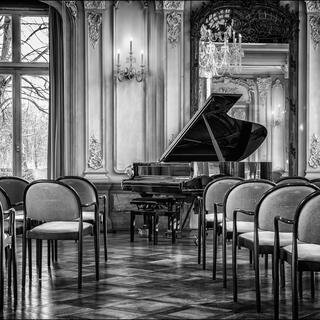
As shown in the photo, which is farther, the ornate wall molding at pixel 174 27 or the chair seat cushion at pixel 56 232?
the ornate wall molding at pixel 174 27

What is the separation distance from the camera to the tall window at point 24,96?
967 centimetres

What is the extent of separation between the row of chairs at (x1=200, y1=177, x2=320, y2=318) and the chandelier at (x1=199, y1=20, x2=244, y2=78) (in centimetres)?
342

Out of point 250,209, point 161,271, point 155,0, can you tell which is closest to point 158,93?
point 155,0

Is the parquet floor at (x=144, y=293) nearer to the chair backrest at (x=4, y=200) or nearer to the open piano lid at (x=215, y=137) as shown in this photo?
the chair backrest at (x=4, y=200)

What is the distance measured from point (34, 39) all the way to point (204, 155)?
134 inches

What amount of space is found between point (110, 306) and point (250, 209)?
122cm

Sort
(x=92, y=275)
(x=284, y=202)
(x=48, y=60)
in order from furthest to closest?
(x=48, y=60) < (x=92, y=275) < (x=284, y=202)

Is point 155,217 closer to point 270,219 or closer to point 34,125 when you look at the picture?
point 34,125

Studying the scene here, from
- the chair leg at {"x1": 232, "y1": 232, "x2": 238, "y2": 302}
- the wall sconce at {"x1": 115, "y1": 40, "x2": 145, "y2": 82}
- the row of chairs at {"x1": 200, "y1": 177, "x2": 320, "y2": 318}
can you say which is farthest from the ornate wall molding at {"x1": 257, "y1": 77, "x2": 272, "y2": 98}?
the chair leg at {"x1": 232, "y1": 232, "x2": 238, "y2": 302}

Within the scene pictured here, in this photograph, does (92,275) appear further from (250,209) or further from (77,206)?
(250,209)

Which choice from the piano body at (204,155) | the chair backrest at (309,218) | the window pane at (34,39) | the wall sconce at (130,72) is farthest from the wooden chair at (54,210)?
the window pane at (34,39)

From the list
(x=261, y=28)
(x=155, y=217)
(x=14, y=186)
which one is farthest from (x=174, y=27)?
(x=14, y=186)

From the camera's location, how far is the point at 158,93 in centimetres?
904

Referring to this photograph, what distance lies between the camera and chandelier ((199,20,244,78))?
29.7 feet
